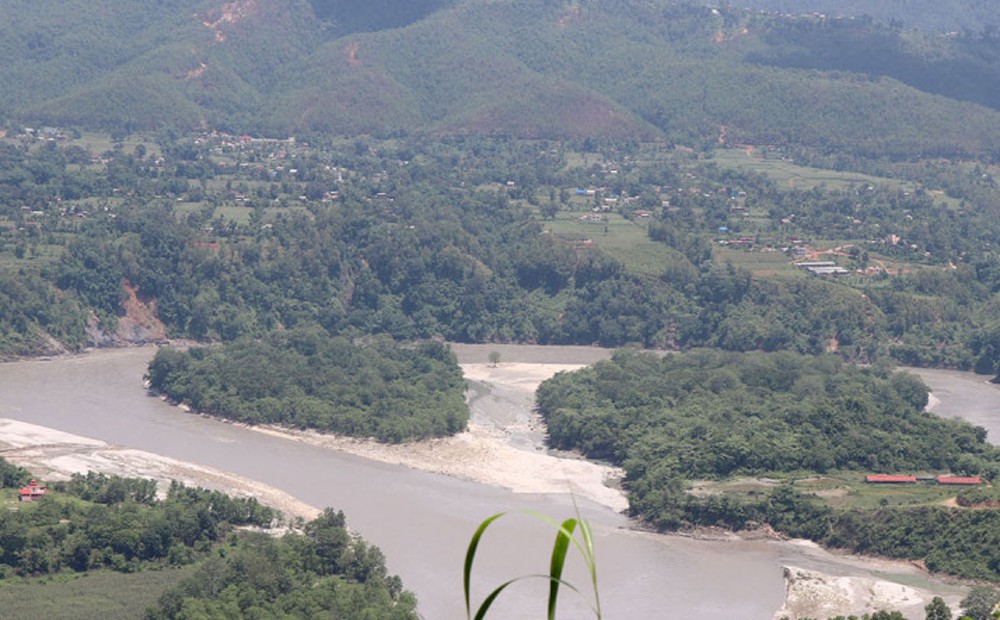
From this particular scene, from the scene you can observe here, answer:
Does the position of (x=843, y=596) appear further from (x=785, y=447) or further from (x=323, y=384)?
(x=323, y=384)

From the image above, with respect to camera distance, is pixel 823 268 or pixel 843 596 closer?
pixel 843 596

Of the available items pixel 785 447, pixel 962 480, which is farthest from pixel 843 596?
pixel 785 447

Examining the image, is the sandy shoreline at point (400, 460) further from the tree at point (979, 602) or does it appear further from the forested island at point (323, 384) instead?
the tree at point (979, 602)

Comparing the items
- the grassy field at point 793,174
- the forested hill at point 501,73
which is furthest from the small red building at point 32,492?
the forested hill at point 501,73

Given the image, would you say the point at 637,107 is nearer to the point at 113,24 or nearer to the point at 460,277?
the point at 113,24

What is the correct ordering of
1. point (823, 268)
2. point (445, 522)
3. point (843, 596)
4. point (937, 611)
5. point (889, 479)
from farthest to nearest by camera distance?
point (823, 268) < point (889, 479) < point (445, 522) < point (843, 596) < point (937, 611)

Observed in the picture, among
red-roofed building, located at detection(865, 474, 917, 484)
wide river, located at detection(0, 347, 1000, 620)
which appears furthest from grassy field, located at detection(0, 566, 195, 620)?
red-roofed building, located at detection(865, 474, 917, 484)
